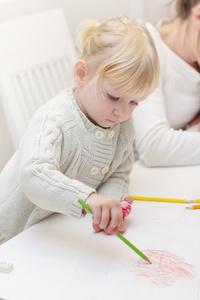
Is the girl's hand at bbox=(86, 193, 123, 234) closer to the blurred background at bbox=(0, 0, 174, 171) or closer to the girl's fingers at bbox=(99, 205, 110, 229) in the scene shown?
the girl's fingers at bbox=(99, 205, 110, 229)

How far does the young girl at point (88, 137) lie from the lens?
27.8 inches

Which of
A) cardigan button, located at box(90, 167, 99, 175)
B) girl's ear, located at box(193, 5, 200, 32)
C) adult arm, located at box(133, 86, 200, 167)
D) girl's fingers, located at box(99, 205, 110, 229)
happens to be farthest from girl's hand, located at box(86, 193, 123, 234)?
girl's ear, located at box(193, 5, 200, 32)

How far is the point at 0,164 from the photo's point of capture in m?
1.48

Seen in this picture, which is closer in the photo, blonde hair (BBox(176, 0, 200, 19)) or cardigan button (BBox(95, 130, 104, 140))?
cardigan button (BBox(95, 130, 104, 140))

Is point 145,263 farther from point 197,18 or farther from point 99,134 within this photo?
point 197,18

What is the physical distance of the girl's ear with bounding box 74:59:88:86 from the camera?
82 centimetres

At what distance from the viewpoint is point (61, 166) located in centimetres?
84

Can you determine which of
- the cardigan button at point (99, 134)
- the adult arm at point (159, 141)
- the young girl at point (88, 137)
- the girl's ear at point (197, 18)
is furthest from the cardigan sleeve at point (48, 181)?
the girl's ear at point (197, 18)

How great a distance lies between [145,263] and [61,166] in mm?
276

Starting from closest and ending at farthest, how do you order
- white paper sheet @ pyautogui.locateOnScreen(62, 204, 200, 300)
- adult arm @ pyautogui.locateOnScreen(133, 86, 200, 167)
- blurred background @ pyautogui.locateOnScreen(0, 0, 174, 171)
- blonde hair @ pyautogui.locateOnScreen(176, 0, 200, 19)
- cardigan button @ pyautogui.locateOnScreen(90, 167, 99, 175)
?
white paper sheet @ pyautogui.locateOnScreen(62, 204, 200, 300)
cardigan button @ pyautogui.locateOnScreen(90, 167, 99, 175)
adult arm @ pyautogui.locateOnScreen(133, 86, 200, 167)
blonde hair @ pyautogui.locateOnScreen(176, 0, 200, 19)
blurred background @ pyautogui.locateOnScreen(0, 0, 174, 171)

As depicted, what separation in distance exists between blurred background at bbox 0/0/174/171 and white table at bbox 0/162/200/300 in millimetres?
656

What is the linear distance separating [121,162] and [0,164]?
2.18 ft

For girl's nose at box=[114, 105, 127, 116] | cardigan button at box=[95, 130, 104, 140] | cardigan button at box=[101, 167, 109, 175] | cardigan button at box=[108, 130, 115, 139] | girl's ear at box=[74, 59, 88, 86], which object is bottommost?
cardigan button at box=[101, 167, 109, 175]

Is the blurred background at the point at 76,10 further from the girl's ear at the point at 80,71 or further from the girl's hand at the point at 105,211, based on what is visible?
the girl's hand at the point at 105,211
